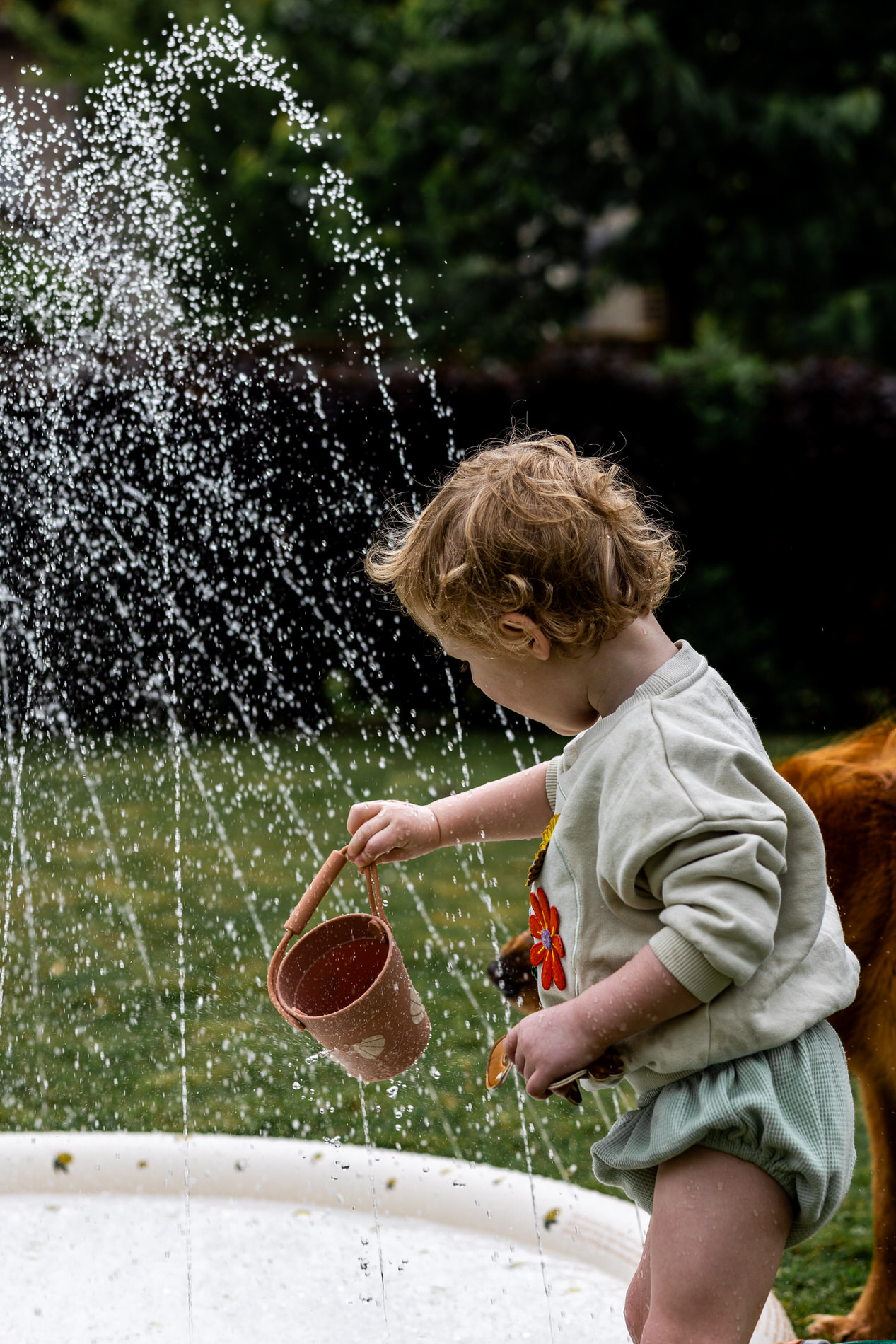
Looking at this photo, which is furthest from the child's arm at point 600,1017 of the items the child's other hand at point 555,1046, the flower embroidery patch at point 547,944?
the flower embroidery patch at point 547,944

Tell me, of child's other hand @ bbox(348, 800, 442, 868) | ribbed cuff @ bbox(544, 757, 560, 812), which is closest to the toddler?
ribbed cuff @ bbox(544, 757, 560, 812)

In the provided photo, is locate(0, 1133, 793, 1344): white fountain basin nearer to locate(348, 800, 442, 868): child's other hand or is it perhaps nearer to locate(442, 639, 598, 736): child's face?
locate(348, 800, 442, 868): child's other hand

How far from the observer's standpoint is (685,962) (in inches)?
53.9

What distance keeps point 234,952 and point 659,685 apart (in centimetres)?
348

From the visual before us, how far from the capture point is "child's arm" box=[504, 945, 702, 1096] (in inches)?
54.4

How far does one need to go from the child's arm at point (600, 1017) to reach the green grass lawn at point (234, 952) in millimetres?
1241

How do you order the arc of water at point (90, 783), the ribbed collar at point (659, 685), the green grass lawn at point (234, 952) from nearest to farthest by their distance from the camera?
1. the ribbed collar at point (659, 685)
2. the green grass lawn at point (234, 952)
3. the arc of water at point (90, 783)

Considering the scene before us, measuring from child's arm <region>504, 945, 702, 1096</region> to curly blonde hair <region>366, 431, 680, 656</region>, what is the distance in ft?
1.22

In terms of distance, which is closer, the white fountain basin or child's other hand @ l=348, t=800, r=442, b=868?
child's other hand @ l=348, t=800, r=442, b=868

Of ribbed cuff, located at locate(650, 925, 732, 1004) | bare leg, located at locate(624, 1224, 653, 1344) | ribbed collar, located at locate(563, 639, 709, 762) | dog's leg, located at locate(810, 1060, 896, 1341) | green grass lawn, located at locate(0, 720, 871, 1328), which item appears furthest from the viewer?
green grass lawn, located at locate(0, 720, 871, 1328)

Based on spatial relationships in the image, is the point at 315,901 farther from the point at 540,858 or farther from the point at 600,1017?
the point at 600,1017

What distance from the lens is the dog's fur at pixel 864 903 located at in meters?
2.03

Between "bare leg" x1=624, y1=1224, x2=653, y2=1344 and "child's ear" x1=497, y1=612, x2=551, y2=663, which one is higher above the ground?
"child's ear" x1=497, y1=612, x2=551, y2=663

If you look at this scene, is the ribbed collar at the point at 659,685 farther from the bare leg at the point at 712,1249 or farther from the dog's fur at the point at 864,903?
the dog's fur at the point at 864,903
